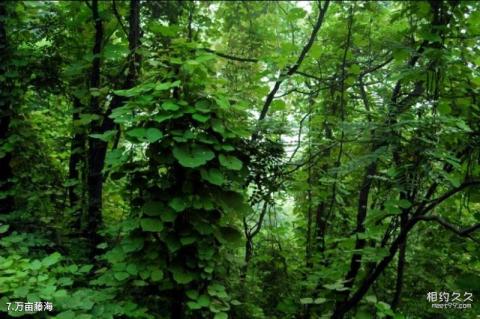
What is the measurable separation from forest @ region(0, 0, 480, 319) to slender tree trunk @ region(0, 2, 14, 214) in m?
0.02

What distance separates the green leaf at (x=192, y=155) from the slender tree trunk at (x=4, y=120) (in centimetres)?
209

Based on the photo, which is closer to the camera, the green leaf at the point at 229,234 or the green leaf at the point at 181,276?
the green leaf at the point at 181,276

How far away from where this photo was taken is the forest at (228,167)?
2277 mm

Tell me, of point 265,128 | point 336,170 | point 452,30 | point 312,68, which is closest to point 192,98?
point 265,128

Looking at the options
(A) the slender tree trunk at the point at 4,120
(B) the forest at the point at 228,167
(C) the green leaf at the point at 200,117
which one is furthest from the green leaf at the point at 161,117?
(A) the slender tree trunk at the point at 4,120

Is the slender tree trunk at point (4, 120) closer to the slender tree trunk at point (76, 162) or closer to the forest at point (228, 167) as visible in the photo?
the forest at point (228, 167)

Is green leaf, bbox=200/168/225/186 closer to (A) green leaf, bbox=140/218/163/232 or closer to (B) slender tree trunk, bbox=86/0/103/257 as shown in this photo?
(A) green leaf, bbox=140/218/163/232

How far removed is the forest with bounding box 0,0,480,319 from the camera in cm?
228

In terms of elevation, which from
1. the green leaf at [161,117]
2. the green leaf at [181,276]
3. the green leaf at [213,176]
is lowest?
the green leaf at [181,276]

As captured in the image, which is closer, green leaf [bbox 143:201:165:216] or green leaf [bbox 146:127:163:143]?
green leaf [bbox 146:127:163:143]

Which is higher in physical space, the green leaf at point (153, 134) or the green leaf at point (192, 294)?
the green leaf at point (153, 134)

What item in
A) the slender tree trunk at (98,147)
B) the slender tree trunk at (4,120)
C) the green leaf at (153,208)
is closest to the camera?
the green leaf at (153,208)

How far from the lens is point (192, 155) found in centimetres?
227

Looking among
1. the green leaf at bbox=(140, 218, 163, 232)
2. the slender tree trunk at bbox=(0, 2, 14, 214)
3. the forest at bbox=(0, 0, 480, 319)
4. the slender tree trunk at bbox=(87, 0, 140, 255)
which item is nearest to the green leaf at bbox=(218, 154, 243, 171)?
the forest at bbox=(0, 0, 480, 319)
